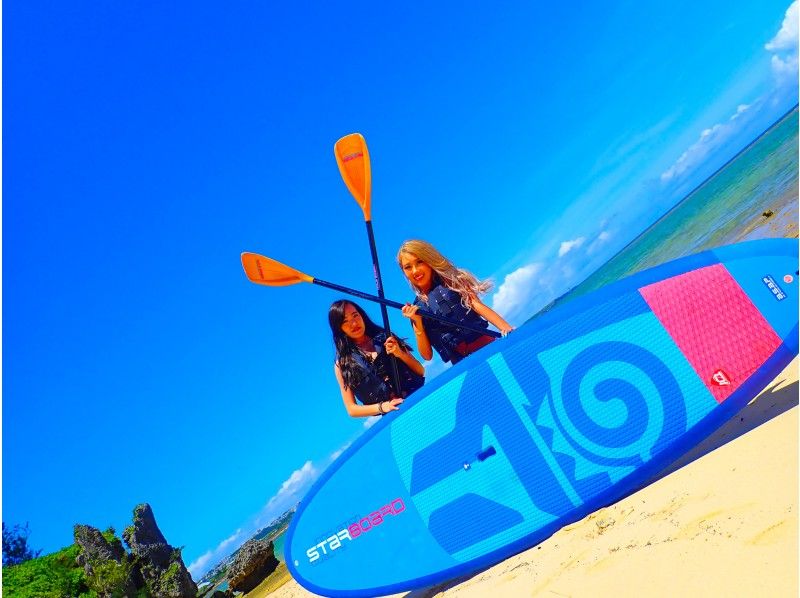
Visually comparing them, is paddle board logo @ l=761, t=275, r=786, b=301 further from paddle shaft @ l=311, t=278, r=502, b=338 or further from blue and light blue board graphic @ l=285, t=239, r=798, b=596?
paddle shaft @ l=311, t=278, r=502, b=338

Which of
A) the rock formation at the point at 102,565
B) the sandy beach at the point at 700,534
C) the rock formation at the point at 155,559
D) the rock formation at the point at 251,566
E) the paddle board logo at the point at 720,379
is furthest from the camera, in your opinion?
the rock formation at the point at 251,566

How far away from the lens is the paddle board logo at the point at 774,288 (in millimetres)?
2920

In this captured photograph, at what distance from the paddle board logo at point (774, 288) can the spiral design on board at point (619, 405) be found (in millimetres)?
607

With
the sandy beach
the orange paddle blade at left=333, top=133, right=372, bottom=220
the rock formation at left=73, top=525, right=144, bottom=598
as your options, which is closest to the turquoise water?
the orange paddle blade at left=333, top=133, right=372, bottom=220

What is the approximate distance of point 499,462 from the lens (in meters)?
3.06

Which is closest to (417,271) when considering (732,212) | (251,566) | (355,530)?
(355,530)

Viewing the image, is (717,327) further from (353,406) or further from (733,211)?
(733,211)

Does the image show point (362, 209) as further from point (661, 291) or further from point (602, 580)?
point (602, 580)

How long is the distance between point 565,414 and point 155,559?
17.5ft

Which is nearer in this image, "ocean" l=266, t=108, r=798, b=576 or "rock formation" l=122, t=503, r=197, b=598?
"rock formation" l=122, t=503, r=197, b=598

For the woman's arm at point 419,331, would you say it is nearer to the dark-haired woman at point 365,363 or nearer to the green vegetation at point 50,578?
the dark-haired woman at point 365,363

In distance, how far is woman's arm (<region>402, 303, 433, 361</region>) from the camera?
3297mm

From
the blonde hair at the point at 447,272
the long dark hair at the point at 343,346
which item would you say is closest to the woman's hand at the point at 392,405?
the long dark hair at the point at 343,346

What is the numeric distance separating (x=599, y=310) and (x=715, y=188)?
26.6 metres
